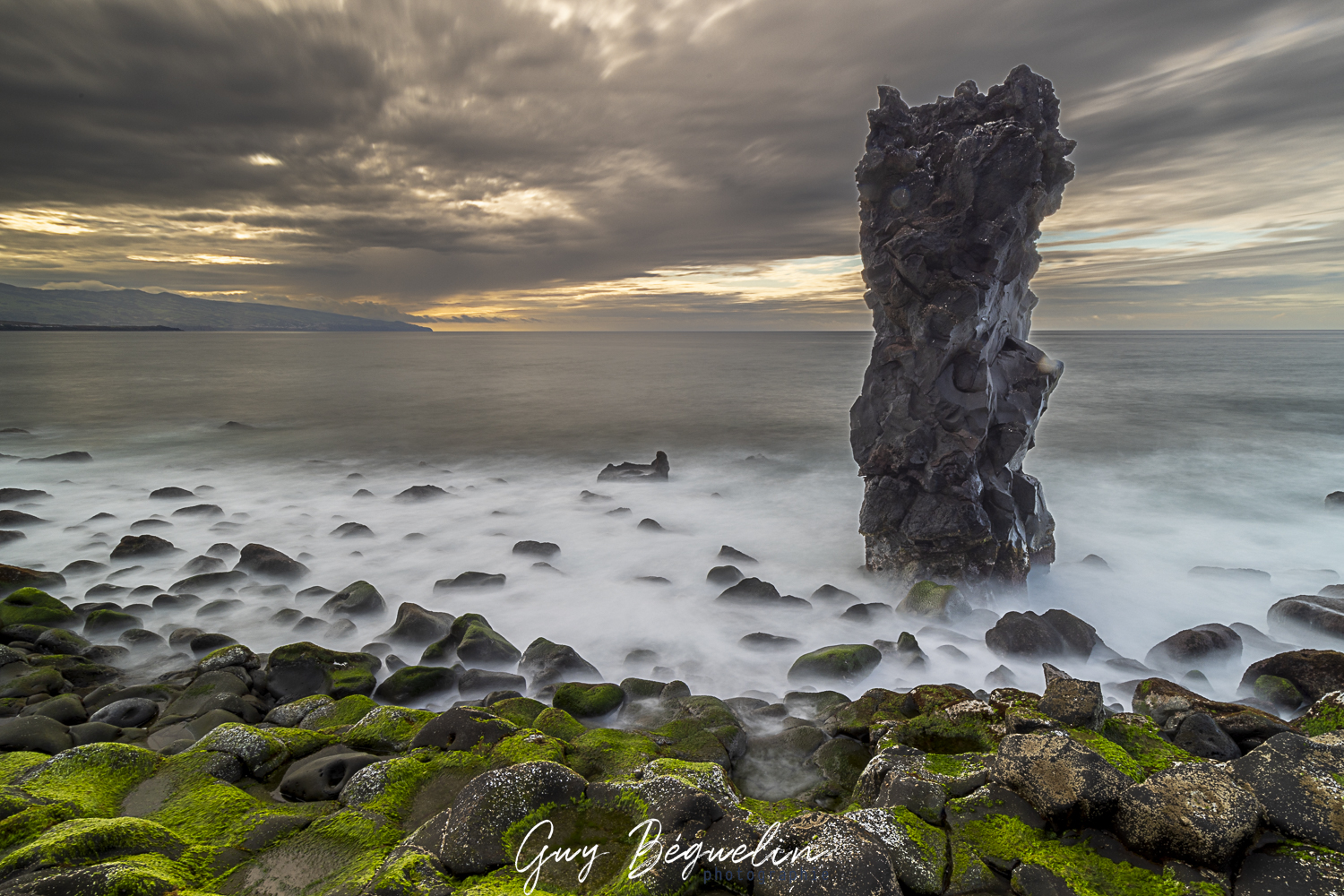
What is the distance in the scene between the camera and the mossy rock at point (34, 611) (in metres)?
9.88

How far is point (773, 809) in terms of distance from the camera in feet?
17.3

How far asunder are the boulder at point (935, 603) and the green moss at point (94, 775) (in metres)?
12.2

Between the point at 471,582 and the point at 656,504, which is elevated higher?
the point at 471,582

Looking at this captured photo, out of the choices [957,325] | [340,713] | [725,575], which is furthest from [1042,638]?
[340,713]

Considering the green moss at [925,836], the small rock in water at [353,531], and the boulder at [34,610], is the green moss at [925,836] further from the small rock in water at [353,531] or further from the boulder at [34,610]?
the small rock in water at [353,531]

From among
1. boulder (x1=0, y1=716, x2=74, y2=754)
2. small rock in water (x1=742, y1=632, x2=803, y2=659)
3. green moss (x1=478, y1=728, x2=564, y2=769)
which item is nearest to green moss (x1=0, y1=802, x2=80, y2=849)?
boulder (x1=0, y1=716, x2=74, y2=754)

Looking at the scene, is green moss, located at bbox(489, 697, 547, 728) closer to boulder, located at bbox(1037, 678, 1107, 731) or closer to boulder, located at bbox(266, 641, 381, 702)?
boulder, located at bbox(266, 641, 381, 702)

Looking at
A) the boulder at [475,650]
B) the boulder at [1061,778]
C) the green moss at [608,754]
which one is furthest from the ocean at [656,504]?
the boulder at [1061,778]

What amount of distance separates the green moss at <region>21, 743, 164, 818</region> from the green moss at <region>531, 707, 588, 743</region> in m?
3.57

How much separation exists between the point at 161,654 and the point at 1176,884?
13240 mm

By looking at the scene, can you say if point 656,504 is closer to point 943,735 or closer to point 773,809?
point 943,735

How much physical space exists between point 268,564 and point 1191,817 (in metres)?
15.9

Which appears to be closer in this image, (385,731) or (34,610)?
(385,731)

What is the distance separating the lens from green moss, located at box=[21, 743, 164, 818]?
476 centimetres
